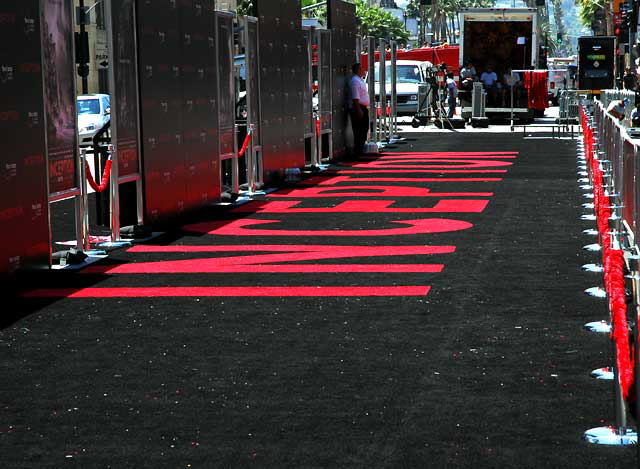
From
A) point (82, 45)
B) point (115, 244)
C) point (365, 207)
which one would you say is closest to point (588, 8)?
point (82, 45)

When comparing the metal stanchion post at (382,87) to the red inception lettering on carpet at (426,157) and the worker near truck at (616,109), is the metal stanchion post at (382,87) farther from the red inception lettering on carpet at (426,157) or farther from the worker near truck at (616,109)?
the worker near truck at (616,109)

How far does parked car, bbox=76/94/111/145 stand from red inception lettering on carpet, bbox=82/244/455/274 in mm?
23996

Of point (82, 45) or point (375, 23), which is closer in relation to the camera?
point (82, 45)

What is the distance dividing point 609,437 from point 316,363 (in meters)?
2.14

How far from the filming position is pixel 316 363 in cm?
754

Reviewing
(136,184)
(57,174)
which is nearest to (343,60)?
(136,184)

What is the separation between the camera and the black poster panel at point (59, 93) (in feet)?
37.4

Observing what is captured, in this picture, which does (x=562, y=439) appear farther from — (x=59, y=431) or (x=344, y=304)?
(x=344, y=304)

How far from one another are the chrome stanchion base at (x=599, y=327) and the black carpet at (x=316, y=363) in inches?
4.9

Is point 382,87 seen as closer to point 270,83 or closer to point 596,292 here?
point 270,83

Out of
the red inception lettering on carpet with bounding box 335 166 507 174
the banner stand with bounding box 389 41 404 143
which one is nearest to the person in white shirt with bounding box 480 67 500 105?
the banner stand with bounding box 389 41 404 143

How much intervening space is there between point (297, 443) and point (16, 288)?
17.5 ft

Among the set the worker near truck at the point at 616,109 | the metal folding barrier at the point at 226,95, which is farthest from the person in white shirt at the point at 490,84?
the metal folding barrier at the point at 226,95

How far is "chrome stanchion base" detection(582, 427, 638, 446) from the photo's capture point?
5875 millimetres
